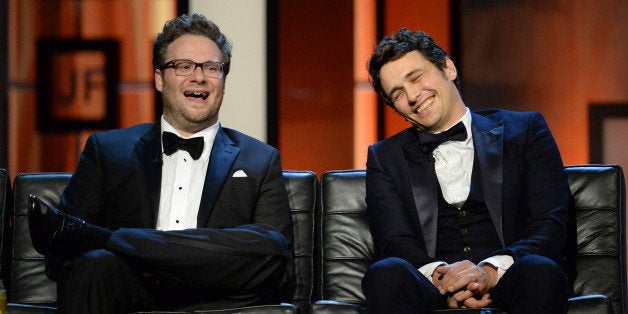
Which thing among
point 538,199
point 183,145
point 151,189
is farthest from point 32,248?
point 538,199

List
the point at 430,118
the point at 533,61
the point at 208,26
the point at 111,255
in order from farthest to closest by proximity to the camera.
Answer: the point at 533,61 < the point at 208,26 < the point at 430,118 < the point at 111,255

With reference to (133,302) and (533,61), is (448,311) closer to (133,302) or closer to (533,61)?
(133,302)

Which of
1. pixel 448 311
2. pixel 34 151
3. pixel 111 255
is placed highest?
pixel 34 151

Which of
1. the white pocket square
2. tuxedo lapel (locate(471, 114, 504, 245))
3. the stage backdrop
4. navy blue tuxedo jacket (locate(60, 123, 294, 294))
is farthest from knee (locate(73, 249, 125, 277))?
the stage backdrop

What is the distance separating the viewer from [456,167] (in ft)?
10.4

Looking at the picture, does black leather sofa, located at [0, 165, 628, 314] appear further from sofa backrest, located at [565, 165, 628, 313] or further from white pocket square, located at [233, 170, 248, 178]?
white pocket square, located at [233, 170, 248, 178]

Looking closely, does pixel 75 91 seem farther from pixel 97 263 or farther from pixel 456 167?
pixel 456 167

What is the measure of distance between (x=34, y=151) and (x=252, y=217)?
1656mm

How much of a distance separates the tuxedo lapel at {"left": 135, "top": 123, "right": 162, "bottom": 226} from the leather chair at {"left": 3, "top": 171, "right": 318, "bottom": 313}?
0.49 m

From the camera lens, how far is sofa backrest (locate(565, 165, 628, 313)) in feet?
10.6

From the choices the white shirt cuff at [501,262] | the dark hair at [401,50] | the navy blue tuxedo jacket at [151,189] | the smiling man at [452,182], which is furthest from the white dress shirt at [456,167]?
the navy blue tuxedo jacket at [151,189]

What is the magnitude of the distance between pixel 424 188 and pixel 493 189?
0.26 metres

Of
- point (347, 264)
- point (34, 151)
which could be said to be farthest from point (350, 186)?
point (34, 151)

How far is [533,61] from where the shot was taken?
13.6 feet
